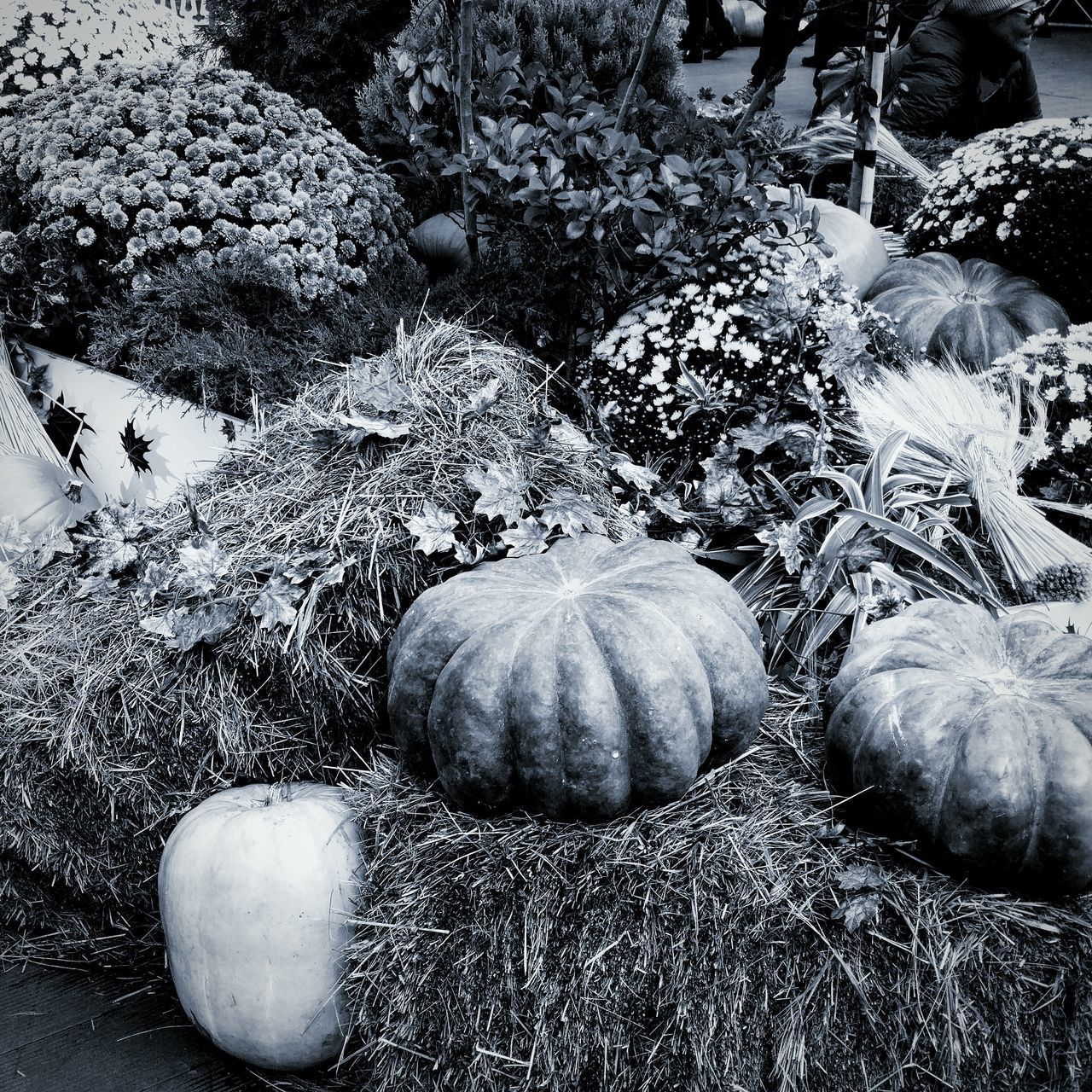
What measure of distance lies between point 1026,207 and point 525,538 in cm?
253

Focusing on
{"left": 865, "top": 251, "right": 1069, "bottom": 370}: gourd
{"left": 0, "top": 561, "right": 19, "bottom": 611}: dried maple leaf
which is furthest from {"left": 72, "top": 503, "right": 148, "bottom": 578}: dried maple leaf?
{"left": 865, "top": 251, "right": 1069, "bottom": 370}: gourd

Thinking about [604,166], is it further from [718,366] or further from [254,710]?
[254,710]

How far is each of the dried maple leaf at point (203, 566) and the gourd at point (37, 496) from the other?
99 cm

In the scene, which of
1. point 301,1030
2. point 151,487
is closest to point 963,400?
point 301,1030

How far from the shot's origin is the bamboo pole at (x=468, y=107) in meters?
2.82

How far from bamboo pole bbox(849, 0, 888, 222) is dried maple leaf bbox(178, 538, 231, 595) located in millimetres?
2579

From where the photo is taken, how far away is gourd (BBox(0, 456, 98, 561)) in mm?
3096

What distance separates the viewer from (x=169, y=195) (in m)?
3.25

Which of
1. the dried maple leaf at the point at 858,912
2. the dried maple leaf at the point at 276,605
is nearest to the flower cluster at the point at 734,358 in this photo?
the dried maple leaf at the point at 276,605

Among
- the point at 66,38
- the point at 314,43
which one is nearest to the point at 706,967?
the point at 314,43

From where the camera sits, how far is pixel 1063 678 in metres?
1.80

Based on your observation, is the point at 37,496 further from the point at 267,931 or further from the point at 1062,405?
the point at 1062,405

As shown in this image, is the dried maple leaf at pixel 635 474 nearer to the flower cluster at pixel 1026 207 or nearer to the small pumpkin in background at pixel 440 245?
the small pumpkin in background at pixel 440 245

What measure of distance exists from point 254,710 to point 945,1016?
61.0 inches
